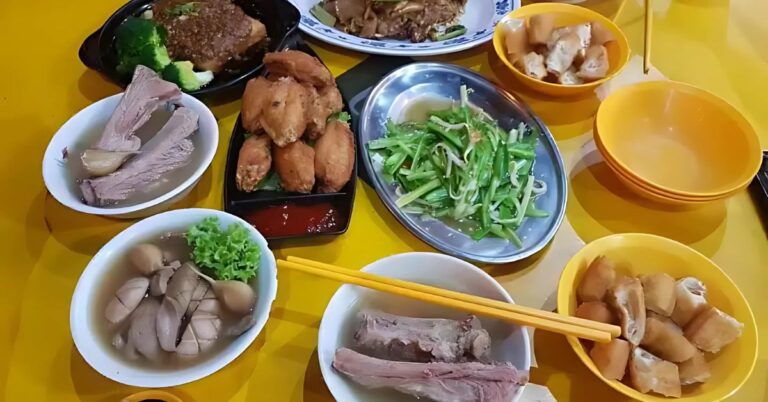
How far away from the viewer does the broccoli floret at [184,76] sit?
1735 millimetres

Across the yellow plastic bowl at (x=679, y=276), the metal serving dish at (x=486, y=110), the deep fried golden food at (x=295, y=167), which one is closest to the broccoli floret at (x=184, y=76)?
the deep fried golden food at (x=295, y=167)

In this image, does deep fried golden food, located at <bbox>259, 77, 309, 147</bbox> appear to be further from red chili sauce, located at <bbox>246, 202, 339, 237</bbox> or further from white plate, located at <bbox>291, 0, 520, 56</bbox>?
white plate, located at <bbox>291, 0, 520, 56</bbox>

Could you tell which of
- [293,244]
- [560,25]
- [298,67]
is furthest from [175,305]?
[560,25]

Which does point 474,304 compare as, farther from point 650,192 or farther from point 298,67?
point 298,67

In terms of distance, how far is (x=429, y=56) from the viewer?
2.01 meters

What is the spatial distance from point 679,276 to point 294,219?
0.95 m

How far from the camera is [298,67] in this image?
1.69 m

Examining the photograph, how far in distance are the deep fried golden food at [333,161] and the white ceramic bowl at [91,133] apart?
0.27m

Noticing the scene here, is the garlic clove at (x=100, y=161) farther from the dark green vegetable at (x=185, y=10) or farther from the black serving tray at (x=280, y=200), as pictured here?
the dark green vegetable at (x=185, y=10)

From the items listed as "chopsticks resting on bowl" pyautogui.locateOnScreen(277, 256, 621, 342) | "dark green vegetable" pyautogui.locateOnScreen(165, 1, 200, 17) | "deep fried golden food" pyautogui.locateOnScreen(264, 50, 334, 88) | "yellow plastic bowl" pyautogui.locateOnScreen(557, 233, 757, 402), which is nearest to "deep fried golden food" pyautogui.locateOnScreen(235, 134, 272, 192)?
"deep fried golden food" pyautogui.locateOnScreen(264, 50, 334, 88)

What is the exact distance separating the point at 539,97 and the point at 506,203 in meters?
0.47

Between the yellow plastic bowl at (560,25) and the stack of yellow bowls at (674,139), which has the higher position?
the yellow plastic bowl at (560,25)

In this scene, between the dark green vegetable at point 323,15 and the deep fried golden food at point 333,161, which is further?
the dark green vegetable at point 323,15

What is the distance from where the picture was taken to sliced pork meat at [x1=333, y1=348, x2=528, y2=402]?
116 centimetres
